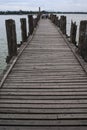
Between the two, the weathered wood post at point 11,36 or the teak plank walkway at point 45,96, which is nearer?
the teak plank walkway at point 45,96

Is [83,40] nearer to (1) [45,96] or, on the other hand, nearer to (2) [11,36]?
(2) [11,36]

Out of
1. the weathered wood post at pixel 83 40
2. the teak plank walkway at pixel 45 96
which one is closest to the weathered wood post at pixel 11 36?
the teak plank walkway at pixel 45 96

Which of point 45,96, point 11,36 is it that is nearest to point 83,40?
point 11,36

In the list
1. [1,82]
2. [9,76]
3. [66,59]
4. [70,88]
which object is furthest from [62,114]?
[66,59]

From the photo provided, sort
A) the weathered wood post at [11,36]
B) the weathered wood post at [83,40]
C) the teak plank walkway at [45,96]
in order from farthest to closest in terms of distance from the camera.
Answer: the weathered wood post at [11,36]
the weathered wood post at [83,40]
the teak plank walkway at [45,96]

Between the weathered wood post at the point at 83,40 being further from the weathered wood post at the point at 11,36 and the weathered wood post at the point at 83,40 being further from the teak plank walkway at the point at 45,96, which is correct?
the weathered wood post at the point at 11,36

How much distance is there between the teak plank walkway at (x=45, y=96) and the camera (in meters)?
4.09

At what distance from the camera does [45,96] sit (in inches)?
199

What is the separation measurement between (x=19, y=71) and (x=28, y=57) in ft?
5.75

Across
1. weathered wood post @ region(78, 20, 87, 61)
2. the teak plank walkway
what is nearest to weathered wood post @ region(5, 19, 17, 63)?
the teak plank walkway

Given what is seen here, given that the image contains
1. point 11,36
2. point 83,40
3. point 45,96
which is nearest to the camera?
point 45,96

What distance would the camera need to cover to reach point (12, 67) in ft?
23.3

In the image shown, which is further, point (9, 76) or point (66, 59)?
point (66, 59)

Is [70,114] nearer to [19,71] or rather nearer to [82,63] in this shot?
[19,71]
